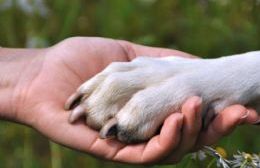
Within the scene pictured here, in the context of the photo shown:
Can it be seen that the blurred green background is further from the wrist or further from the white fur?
the white fur

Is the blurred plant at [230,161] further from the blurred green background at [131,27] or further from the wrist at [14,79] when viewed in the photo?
the blurred green background at [131,27]

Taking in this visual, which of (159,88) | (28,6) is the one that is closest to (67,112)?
(159,88)

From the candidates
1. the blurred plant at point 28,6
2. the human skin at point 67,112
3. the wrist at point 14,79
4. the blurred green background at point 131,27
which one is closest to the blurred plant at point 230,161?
the human skin at point 67,112

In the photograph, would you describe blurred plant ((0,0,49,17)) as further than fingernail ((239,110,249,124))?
Yes

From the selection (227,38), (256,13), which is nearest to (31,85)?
(256,13)

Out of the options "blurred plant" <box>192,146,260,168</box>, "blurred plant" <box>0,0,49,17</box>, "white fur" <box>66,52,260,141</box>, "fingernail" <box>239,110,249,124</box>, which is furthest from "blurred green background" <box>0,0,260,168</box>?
"fingernail" <box>239,110,249,124</box>

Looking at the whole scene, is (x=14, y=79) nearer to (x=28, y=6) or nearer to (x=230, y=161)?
(x=230, y=161)

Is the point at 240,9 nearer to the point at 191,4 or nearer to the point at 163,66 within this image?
the point at 191,4
